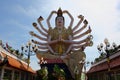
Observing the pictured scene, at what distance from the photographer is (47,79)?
39.9 ft

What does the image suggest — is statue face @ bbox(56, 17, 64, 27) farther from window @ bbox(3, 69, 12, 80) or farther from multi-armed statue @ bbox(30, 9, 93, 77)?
window @ bbox(3, 69, 12, 80)

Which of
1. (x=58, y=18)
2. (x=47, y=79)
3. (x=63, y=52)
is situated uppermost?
(x=58, y=18)

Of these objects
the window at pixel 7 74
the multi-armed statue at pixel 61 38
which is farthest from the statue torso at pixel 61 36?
the window at pixel 7 74

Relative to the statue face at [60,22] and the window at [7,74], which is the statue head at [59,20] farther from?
the window at [7,74]

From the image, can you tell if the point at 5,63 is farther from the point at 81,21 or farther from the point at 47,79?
the point at 81,21

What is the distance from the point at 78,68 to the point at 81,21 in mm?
5954

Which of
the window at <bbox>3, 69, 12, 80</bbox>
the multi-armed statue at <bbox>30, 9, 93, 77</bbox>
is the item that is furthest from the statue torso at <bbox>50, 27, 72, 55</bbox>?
the window at <bbox>3, 69, 12, 80</bbox>

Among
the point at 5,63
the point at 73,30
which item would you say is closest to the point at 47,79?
the point at 5,63

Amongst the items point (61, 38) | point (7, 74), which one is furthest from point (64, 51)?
point (7, 74)

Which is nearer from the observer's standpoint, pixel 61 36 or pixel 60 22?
pixel 61 36

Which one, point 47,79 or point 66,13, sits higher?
point 66,13

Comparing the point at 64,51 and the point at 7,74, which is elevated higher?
the point at 64,51

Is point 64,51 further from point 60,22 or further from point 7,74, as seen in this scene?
point 7,74

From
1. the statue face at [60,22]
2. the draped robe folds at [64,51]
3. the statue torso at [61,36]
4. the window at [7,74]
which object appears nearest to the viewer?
the window at [7,74]
